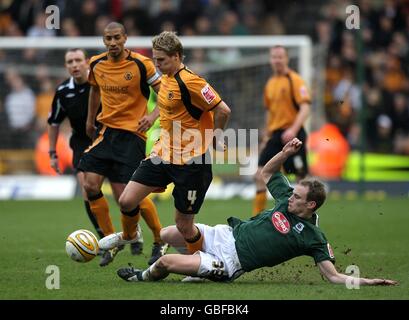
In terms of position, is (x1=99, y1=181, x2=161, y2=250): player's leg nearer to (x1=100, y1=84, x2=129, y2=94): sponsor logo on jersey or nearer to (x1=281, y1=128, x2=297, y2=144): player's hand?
(x1=100, y1=84, x2=129, y2=94): sponsor logo on jersey

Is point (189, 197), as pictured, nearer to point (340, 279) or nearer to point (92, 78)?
point (340, 279)

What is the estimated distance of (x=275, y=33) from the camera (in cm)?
2202

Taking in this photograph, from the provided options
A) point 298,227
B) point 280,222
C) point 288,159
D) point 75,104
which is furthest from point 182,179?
point 288,159

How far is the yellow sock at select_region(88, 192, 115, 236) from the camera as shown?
33.3 feet

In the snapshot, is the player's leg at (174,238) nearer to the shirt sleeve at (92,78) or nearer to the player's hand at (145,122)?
the player's hand at (145,122)

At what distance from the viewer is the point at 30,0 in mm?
21766

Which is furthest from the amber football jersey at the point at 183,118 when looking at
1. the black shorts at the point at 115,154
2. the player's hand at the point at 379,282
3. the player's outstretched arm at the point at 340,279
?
the player's hand at the point at 379,282

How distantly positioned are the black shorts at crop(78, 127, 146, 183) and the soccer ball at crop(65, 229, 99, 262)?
1.19m

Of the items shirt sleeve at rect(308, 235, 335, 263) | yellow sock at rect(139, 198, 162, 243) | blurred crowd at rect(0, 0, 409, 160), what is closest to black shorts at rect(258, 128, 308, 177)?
yellow sock at rect(139, 198, 162, 243)

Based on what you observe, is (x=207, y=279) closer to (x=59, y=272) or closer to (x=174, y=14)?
(x=59, y=272)

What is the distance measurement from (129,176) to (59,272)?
4.55 feet

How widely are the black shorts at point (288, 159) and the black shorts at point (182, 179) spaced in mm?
4601
